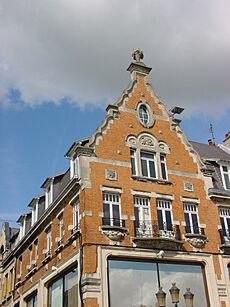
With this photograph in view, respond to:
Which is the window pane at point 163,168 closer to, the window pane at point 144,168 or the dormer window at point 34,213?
the window pane at point 144,168

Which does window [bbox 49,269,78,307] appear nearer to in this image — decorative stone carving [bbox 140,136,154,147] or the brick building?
the brick building

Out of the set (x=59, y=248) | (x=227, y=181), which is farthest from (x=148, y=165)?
(x=59, y=248)

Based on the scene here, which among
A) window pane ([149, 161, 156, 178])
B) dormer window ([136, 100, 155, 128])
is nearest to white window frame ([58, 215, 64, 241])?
window pane ([149, 161, 156, 178])

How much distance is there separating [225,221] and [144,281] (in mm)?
6802

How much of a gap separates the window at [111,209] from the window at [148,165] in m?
2.47

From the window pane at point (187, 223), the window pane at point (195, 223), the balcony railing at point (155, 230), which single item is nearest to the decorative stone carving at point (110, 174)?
the balcony railing at point (155, 230)

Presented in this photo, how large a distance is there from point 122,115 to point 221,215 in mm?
8102

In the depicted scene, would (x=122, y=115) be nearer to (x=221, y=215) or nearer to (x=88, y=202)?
(x=88, y=202)

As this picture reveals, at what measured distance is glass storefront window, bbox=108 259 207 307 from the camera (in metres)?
20.9

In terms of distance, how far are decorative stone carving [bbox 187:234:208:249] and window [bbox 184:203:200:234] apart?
Answer: 0.42m

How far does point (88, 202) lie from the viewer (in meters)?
22.0

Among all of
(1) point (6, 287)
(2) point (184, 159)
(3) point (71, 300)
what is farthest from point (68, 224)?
(1) point (6, 287)

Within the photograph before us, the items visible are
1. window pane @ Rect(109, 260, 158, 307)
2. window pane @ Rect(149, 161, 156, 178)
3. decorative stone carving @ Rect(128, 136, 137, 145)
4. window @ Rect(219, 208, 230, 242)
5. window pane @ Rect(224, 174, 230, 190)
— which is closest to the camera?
window pane @ Rect(109, 260, 158, 307)

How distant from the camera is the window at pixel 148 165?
24.5 metres
